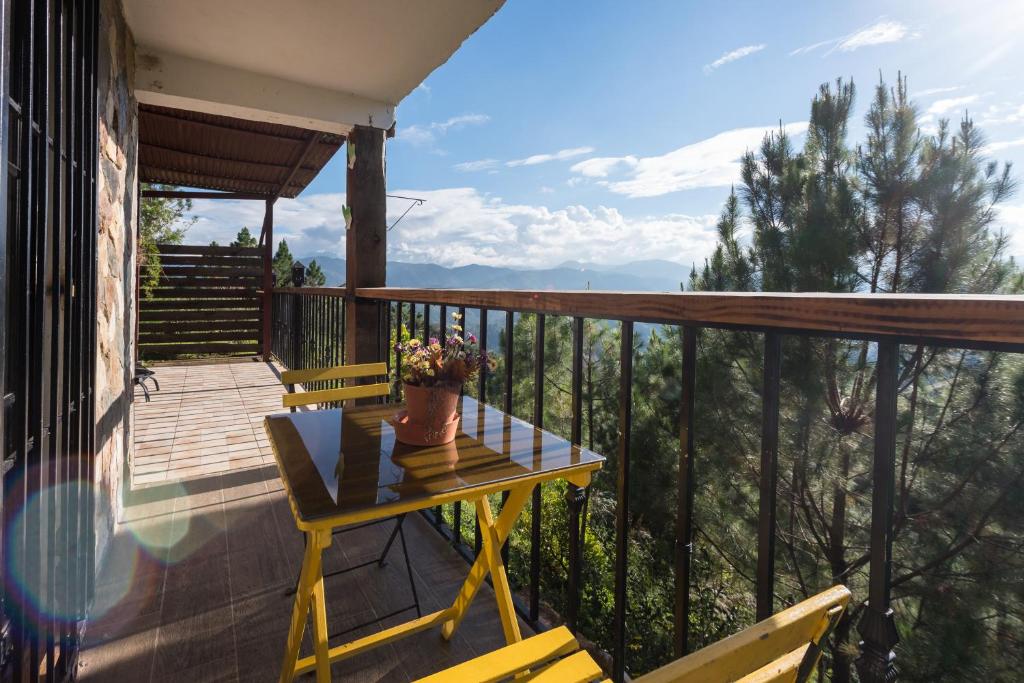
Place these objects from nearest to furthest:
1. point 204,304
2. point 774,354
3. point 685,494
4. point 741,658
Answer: point 741,658, point 774,354, point 685,494, point 204,304

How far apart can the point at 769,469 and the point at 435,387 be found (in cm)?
72

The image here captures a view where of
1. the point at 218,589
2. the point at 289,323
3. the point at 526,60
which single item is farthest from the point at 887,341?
the point at 526,60

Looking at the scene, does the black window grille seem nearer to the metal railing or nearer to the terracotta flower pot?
the terracotta flower pot

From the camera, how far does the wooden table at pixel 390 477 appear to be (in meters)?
1.00

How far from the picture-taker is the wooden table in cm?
100

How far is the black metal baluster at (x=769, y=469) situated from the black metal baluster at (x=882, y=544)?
6.3 inches

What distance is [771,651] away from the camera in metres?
0.46

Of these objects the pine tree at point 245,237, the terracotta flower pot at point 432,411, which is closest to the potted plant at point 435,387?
the terracotta flower pot at point 432,411

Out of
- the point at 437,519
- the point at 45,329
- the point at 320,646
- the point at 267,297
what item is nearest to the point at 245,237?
the point at 267,297

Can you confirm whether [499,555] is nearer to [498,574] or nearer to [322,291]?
[498,574]

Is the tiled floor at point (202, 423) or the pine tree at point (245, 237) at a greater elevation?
the pine tree at point (245, 237)

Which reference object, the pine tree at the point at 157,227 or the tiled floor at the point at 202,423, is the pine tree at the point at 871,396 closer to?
the tiled floor at the point at 202,423

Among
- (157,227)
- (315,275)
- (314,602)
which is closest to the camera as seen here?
(314,602)

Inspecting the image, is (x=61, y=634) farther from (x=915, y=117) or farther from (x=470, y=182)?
(x=470, y=182)
